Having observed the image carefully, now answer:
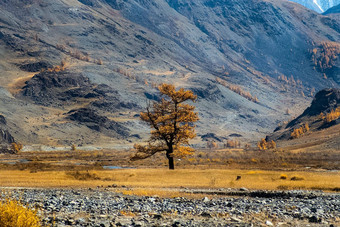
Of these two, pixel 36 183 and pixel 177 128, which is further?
pixel 177 128

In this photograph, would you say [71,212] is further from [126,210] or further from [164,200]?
[164,200]

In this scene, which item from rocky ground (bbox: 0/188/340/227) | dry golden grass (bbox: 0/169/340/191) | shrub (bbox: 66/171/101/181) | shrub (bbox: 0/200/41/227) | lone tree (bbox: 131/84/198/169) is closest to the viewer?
shrub (bbox: 0/200/41/227)

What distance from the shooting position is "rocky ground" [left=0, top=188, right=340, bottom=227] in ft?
59.9

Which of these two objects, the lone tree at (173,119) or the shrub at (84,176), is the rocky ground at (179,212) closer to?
the shrub at (84,176)

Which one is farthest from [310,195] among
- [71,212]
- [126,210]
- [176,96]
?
[176,96]

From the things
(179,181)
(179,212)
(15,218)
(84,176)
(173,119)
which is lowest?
(179,212)

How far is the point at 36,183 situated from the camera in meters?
36.8

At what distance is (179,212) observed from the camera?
2112cm

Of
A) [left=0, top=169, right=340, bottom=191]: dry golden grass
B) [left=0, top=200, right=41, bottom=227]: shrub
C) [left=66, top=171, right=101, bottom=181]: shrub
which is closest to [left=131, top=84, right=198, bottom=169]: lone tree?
[left=0, top=169, right=340, bottom=191]: dry golden grass

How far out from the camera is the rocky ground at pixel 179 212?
18.3 metres

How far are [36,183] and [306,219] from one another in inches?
978

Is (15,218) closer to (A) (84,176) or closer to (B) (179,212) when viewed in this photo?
(B) (179,212)

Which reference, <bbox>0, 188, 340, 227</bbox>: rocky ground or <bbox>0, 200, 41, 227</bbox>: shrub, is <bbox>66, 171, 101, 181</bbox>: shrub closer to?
<bbox>0, 188, 340, 227</bbox>: rocky ground

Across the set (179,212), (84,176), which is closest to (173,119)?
(84,176)
